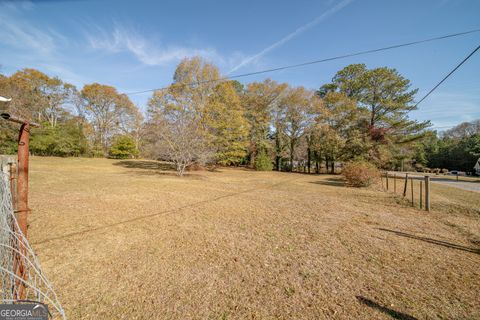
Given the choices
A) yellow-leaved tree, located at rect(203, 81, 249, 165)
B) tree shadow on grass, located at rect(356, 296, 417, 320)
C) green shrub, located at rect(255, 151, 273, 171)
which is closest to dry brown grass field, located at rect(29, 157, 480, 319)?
tree shadow on grass, located at rect(356, 296, 417, 320)

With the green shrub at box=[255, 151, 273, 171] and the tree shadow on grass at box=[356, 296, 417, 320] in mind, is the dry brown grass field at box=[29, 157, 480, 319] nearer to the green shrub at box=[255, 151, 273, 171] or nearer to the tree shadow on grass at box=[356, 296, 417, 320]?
the tree shadow on grass at box=[356, 296, 417, 320]

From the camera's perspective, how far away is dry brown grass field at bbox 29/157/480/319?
7.16 feet

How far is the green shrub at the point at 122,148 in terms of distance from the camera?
2916cm

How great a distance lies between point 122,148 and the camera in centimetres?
2944

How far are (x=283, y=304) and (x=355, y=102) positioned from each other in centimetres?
Result: 2344

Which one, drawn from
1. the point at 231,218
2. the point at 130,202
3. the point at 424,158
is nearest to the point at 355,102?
the point at 231,218

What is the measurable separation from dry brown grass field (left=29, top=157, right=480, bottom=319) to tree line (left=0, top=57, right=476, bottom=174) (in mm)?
8804

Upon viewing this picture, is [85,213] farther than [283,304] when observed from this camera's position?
Yes

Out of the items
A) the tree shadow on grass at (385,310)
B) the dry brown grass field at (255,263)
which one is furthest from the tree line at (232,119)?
the tree shadow on grass at (385,310)

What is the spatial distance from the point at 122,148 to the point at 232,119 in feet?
66.6

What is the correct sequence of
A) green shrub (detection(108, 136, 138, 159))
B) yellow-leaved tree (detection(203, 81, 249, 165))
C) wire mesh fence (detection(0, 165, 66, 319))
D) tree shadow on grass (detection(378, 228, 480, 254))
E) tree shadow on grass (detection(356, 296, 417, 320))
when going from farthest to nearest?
green shrub (detection(108, 136, 138, 159))
yellow-leaved tree (detection(203, 81, 249, 165))
tree shadow on grass (detection(378, 228, 480, 254))
tree shadow on grass (detection(356, 296, 417, 320))
wire mesh fence (detection(0, 165, 66, 319))

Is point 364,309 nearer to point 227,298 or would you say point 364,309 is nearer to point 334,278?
point 334,278

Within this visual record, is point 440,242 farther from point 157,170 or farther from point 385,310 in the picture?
point 157,170

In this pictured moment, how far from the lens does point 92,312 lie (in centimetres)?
205
